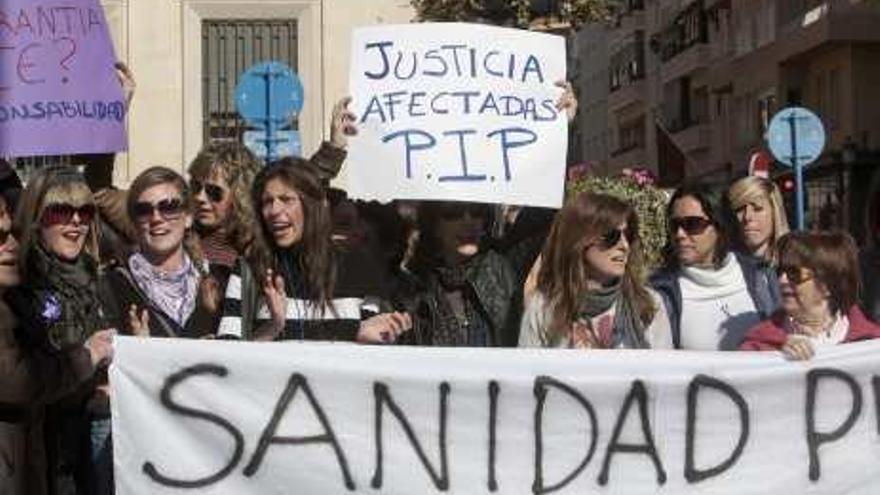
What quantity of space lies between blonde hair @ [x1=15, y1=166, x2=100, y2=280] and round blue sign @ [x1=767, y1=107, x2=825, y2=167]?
48.4 feet

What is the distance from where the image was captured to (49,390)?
4.92 metres

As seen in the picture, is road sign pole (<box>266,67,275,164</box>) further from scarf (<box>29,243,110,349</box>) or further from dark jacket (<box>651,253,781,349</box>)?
scarf (<box>29,243,110,349</box>)

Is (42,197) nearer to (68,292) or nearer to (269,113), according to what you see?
(68,292)

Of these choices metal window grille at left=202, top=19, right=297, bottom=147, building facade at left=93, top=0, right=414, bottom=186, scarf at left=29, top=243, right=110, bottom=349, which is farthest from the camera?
metal window grille at left=202, top=19, right=297, bottom=147

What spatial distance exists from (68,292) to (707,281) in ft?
6.69

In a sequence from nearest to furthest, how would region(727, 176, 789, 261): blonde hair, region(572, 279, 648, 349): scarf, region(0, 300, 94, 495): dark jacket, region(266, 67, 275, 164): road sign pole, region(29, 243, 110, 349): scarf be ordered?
region(0, 300, 94, 495): dark jacket
region(29, 243, 110, 349): scarf
region(572, 279, 648, 349): scarf
region(727, 176, 789, 261): blonde hair
region(266, 67, 275, 164): road sign pole

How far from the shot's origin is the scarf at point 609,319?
559 cm

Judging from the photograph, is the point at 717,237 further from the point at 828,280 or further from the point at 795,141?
the point at 795,141

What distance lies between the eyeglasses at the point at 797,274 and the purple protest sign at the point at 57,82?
7.72 feet

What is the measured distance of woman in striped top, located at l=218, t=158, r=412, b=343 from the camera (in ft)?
17.9

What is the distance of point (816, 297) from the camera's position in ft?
17.9

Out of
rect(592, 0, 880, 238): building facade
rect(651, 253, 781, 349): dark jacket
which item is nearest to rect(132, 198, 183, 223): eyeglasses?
rect(651, 253, 781, 349): dark jacket

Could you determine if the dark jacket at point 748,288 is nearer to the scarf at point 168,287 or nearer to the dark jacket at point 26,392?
the scarf at point 168,287

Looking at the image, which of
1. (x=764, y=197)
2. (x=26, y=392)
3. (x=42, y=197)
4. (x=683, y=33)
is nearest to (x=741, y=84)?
(x=683, y=33)
